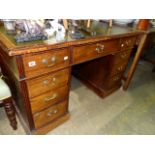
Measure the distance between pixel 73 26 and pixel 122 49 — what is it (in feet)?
1.87

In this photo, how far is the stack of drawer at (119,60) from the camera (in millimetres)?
1337

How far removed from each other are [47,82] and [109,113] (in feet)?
2.93

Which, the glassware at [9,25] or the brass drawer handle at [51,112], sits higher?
the glassware at [9,25]

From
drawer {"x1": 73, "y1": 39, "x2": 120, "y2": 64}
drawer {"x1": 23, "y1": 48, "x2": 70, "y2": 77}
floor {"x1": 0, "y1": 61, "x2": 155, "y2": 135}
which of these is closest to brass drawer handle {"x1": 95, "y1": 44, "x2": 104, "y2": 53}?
drawer {"x1": 73, "y1": 39, "x2": 120, "y2": 64}

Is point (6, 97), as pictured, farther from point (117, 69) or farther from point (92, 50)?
point (117, 69)

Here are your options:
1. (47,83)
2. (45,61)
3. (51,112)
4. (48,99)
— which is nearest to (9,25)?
(45,61)

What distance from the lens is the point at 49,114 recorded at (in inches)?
43.5

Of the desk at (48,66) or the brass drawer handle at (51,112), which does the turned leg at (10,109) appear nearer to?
the desk at (48,66)

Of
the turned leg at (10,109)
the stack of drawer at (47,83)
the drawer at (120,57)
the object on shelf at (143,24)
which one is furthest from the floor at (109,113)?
the object on shelf at (143,24)

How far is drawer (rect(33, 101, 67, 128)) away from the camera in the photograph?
3.42 feet

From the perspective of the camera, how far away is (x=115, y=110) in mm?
1525
